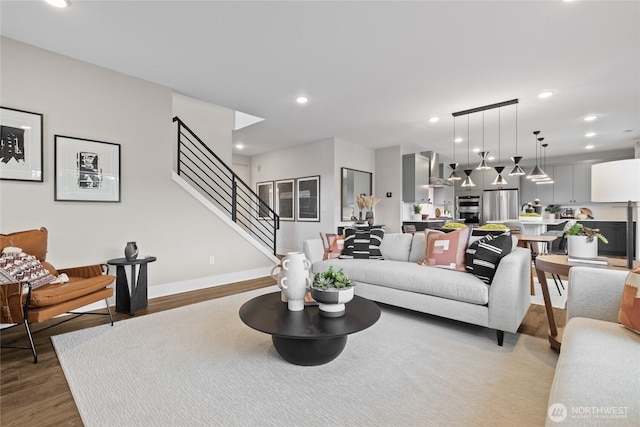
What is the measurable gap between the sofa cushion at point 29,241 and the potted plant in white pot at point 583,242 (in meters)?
4.43

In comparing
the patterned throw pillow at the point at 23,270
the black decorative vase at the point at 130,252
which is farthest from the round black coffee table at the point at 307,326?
the black decorative vase at the point at 130,252

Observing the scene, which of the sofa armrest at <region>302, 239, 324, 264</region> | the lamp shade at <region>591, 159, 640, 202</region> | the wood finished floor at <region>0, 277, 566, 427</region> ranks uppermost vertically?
the lamp shade at <region>591, 159, 640, 202</region>

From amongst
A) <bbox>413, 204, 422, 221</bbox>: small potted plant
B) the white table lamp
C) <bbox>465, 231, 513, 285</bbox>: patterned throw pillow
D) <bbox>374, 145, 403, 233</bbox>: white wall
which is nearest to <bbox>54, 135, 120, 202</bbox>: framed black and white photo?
<bbox>465, 231, 513, 285</bbox>: patterned throw pillow

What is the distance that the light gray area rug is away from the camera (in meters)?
1.58

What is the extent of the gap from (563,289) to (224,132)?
5789mm

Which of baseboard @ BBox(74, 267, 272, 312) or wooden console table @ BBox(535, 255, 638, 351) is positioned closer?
wooden console table @ BBox(535, 255, 638, 351)

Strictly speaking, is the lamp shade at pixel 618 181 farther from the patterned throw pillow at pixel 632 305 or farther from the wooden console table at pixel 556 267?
the patterned throw pillow at pixel 632 305

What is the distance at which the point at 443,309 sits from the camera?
271 cm

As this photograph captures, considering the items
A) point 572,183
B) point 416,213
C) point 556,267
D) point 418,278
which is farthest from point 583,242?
point 572,183

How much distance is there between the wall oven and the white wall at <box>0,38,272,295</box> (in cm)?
782

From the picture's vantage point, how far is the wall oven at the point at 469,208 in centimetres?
939

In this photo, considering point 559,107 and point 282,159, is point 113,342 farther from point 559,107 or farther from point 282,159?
point 559,107

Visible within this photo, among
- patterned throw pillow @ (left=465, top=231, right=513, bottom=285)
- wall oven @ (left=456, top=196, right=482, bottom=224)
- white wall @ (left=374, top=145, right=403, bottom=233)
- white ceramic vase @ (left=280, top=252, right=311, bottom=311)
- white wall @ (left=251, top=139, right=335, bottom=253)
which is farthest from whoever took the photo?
wall oven @ (left=456, top=196, right=482, bottom=224)

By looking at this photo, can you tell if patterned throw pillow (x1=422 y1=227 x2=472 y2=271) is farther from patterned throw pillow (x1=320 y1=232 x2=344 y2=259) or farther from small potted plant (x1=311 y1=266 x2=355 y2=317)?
small potted plant (x1=311 y1=266 x2=355 y2=317)
